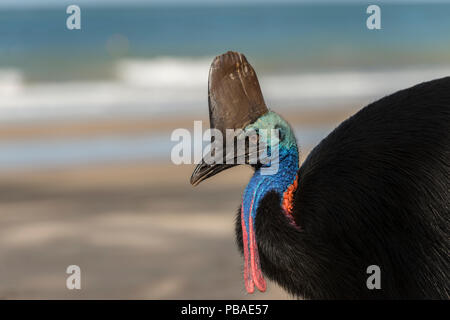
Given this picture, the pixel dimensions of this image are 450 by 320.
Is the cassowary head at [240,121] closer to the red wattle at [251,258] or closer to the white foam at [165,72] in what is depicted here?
the red wattle at [251,258]

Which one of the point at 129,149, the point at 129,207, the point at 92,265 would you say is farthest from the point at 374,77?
the point at 92,265

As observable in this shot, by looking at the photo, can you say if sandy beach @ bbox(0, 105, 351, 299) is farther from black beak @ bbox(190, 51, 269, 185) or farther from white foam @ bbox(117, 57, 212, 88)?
white foam @ bbox(117, 57, 212, 88)

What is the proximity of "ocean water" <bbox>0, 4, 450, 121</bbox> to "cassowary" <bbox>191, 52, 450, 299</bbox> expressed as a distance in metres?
6.54

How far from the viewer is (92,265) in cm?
490

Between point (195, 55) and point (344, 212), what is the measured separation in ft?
43.6

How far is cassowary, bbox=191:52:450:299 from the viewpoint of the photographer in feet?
9.98

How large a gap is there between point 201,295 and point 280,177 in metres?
1.54

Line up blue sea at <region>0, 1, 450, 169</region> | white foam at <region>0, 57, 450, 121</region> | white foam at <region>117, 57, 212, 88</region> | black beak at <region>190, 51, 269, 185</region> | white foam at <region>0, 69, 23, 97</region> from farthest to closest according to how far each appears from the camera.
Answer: white foam at <region>117, 57, 212, 88</region> < white foam at <region>0, 69, 23, 97</region> < white foam at <region>0, 57, 450, 121</region> < blue sea at <region>0, 1, 450, 169</region> < black beak at <region>190, 51, 269, 185</region>

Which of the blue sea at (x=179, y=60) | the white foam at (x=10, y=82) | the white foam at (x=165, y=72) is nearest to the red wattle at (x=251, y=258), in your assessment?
the blue sea at (x=179, y=60)

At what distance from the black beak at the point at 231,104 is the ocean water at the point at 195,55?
6528mm

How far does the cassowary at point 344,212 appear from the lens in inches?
120

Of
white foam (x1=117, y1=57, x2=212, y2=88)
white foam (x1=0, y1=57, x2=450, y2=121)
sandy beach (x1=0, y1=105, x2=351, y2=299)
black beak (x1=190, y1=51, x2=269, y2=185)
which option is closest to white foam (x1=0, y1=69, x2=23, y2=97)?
white foam (x1=0, y1=57, x2=450, y2=121)
